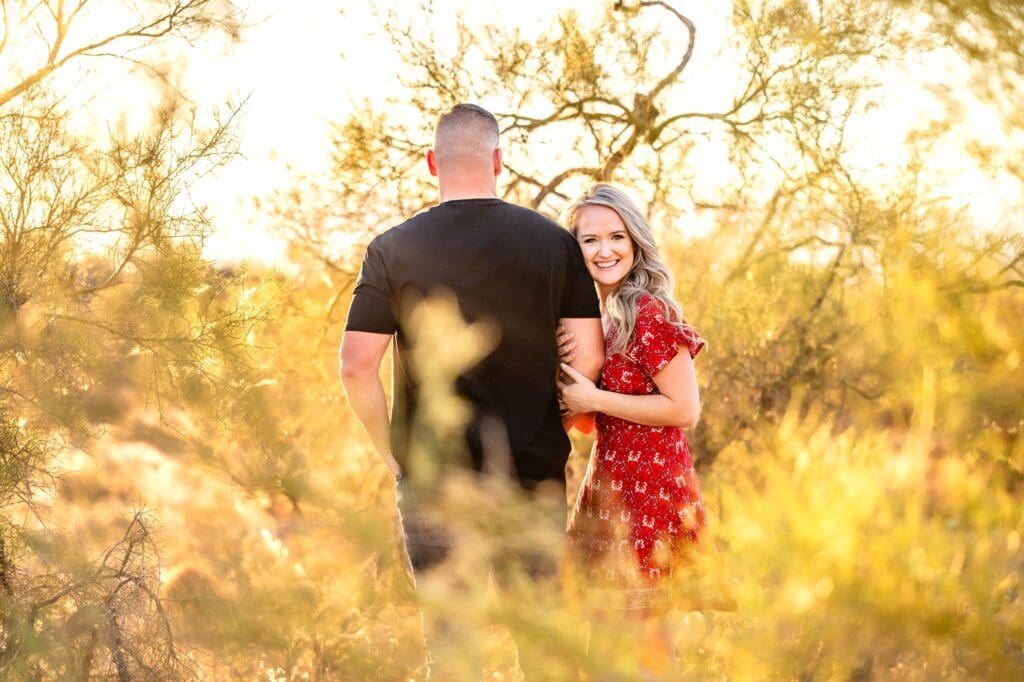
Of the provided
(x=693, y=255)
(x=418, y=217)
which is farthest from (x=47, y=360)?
(x=693, y=255)

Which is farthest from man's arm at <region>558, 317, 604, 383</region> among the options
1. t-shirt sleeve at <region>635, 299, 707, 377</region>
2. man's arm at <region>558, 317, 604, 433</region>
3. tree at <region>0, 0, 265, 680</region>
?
tree at <region>0, 0, 265, 680</region>

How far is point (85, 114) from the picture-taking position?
3.57 m

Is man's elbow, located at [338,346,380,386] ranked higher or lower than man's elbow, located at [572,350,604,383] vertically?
higher

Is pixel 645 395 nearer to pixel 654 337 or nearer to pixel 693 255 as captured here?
pixel 654 337

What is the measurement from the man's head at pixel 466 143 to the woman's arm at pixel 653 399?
0.60 m

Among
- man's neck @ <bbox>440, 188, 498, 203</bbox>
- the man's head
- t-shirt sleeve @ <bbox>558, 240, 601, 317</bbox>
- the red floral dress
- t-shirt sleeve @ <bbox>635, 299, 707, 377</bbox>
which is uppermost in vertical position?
the man's head

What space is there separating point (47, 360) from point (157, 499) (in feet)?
5.92

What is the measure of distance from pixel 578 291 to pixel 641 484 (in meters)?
0.58

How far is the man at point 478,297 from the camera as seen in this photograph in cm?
247

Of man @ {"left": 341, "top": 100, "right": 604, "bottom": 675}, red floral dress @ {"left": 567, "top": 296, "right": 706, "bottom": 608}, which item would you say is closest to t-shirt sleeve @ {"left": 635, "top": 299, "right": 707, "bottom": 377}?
red floral dress @ {"left": 567, "top": 296, "right": 706, "bottom": 608}

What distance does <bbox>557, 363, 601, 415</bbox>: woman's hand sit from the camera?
8.46 ft

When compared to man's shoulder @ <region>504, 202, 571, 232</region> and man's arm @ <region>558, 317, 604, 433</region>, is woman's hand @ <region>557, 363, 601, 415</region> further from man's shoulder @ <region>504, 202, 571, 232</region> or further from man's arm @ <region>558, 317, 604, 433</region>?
man's shoulder @ <region>504, 202, 571, 232</region>

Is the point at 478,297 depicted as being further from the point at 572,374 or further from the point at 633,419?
the point at 633,419

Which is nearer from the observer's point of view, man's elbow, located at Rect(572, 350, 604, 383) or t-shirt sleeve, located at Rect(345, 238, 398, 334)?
t-shirt sleeve, located at Rect(345, 238, 398, 334)
